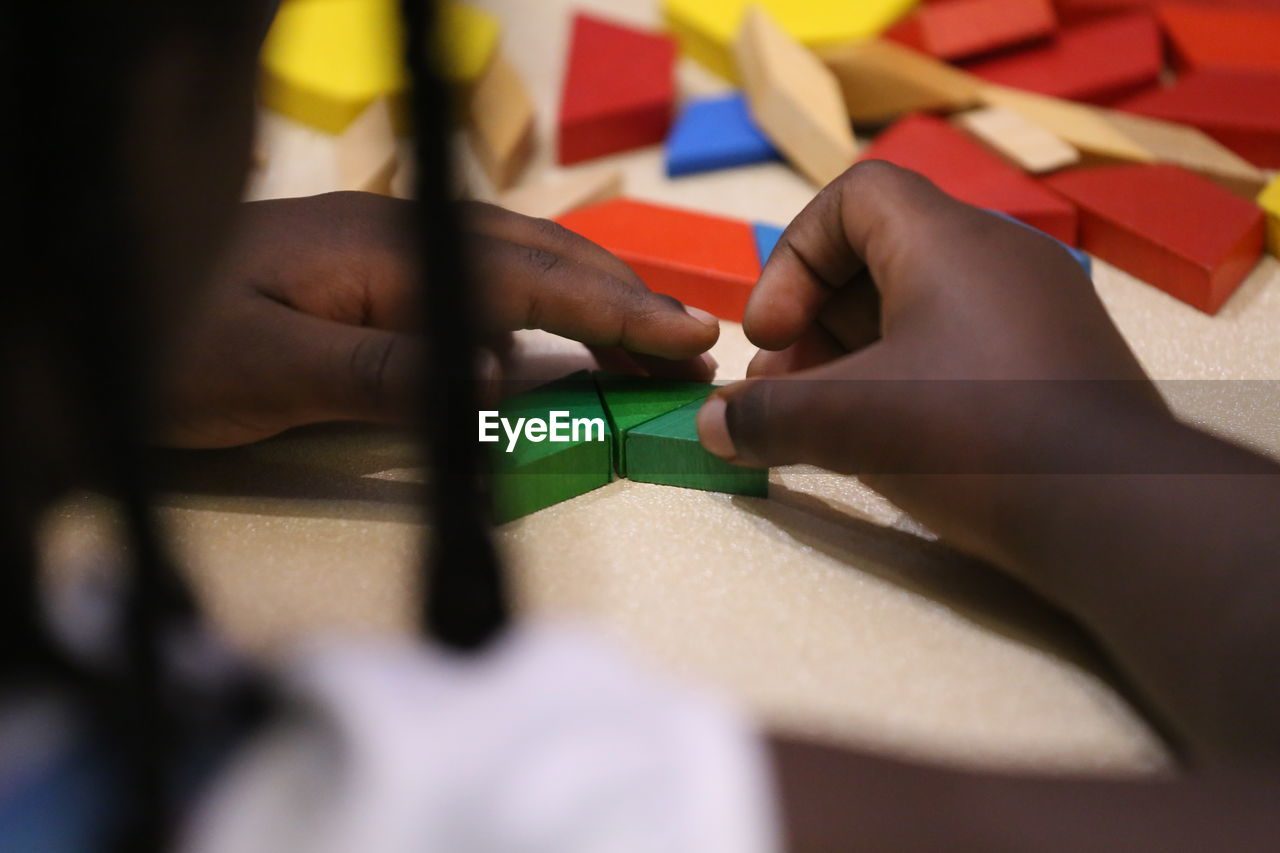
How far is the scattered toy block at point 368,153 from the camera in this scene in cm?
67

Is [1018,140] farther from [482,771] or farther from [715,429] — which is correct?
[482,771]

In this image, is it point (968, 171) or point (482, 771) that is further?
point (968, 171)

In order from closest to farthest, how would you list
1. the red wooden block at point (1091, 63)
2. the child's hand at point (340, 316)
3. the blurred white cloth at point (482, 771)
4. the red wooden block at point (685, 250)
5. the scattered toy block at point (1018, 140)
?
1. the blurred white cloth at point (482, 771)
2. the child's hand at point (340, 316)
3. the red wooden block at point (685, 250)
4. the scattered toy block at point (1018, 140)
5. the red wooden block at point (1091, 63)

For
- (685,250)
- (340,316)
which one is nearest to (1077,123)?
(685,250)

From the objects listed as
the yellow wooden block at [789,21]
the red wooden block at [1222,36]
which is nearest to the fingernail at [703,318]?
the yellow wooden block at [789,21]

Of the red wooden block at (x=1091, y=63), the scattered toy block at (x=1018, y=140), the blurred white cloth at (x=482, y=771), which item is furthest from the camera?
the red wooden block at (x=1091, y=63)

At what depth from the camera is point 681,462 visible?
1.66 ft

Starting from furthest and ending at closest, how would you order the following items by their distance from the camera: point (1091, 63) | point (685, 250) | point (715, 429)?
point (1091, 63) < point (685, 250) < point (715, 429)

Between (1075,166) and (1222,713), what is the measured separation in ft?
1.60

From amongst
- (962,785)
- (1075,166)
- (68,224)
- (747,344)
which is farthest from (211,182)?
(1075,166)

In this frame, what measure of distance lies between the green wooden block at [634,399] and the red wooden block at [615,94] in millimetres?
328

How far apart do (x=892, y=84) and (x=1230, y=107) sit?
0.25 m

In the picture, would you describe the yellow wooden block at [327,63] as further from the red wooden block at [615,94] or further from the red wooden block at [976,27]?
the red wooden block at [976,27]

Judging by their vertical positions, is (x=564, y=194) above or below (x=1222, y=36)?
below
